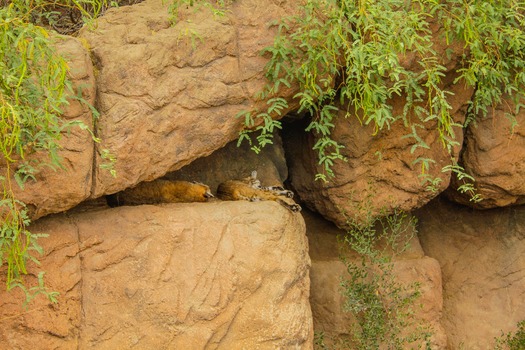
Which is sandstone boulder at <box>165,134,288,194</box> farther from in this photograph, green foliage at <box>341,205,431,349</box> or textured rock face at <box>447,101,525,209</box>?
textured rock face at <box>447,101,525,209</box>

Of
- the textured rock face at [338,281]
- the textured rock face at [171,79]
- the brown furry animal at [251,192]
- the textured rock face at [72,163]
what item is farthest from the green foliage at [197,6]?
the textured rock face at [338,281]

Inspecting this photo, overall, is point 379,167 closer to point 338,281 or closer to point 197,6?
point 338,281

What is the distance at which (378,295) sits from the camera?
19.8 feet

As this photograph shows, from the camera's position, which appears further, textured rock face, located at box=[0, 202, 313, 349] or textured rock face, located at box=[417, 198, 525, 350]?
textured rock face, located at box=[417, 198, 525, 350]

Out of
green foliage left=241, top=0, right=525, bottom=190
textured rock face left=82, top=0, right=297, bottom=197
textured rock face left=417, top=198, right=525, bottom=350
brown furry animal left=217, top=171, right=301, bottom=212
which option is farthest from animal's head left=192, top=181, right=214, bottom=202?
textured rock face left=417, top=198, right=525, bottom=350


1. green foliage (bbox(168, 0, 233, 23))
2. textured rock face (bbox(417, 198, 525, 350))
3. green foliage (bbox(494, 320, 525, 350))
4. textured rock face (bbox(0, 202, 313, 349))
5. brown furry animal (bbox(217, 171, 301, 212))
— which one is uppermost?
green foliage (bbox(168, 0, 233, 23))

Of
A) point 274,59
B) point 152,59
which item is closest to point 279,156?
point 274,59

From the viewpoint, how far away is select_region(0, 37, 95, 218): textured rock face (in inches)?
183

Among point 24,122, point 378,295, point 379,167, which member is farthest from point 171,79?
point 378,295

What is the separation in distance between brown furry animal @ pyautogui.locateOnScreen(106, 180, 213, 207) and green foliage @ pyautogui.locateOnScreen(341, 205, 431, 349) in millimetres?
1198

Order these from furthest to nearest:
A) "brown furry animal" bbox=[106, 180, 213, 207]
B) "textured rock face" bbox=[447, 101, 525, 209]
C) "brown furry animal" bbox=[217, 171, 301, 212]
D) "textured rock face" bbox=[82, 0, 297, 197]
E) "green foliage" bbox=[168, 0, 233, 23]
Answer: "textured rock face" bbox=[447, 101, 525, 209] → "brown furry animal" bbox=[217, 171, 301, 212] → "brown furry animal" bbox=[106, 180, 213, 207] → "green foliage" bbox=[168, 0, 233, 23] → "textured rock face" bbox=[82, 0, 297, 197]

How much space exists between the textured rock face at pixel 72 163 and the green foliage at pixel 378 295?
2024 mm

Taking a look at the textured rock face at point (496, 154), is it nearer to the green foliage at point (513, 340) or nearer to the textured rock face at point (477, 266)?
the textured rock face at point (477, 266)

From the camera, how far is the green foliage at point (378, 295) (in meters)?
5.96
